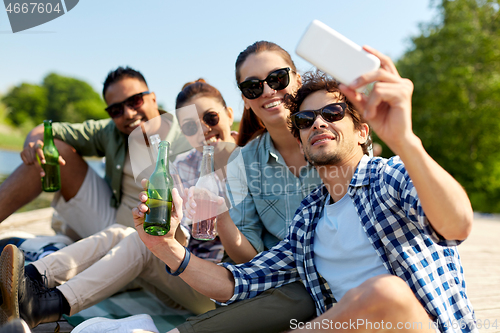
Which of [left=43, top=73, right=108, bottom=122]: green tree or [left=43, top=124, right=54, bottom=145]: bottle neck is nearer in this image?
[left=43, top=124, right=54, bottom=145]: bottle neck

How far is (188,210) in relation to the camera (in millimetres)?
2268

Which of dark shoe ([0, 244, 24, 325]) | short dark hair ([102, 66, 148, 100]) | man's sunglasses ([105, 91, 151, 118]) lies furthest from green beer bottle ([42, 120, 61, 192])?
dark shoe ([0, 244, 24, 325])

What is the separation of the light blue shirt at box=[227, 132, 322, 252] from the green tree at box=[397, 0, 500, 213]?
21.1 m

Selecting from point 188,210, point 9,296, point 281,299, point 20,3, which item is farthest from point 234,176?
point 20,3

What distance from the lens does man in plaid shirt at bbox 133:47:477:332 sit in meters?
1.49

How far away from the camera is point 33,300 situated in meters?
2.33

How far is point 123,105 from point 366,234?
3.04 meters

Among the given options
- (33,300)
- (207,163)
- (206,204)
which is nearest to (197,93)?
(207,163)

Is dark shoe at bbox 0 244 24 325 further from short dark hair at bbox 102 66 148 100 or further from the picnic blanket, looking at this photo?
short dark hair at bbox 102 66 148 100

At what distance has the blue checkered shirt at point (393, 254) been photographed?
1766mm

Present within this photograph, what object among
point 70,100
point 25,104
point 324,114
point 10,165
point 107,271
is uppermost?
point 25,104

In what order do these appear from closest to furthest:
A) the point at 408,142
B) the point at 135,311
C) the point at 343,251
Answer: the point at 408,142 < the point at 343,251 < the point at 135,311

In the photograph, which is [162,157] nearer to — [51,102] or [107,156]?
[107,156]

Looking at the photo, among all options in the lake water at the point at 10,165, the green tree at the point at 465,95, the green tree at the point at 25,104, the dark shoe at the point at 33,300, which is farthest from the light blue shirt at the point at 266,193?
the green tree at the point at 25,104
